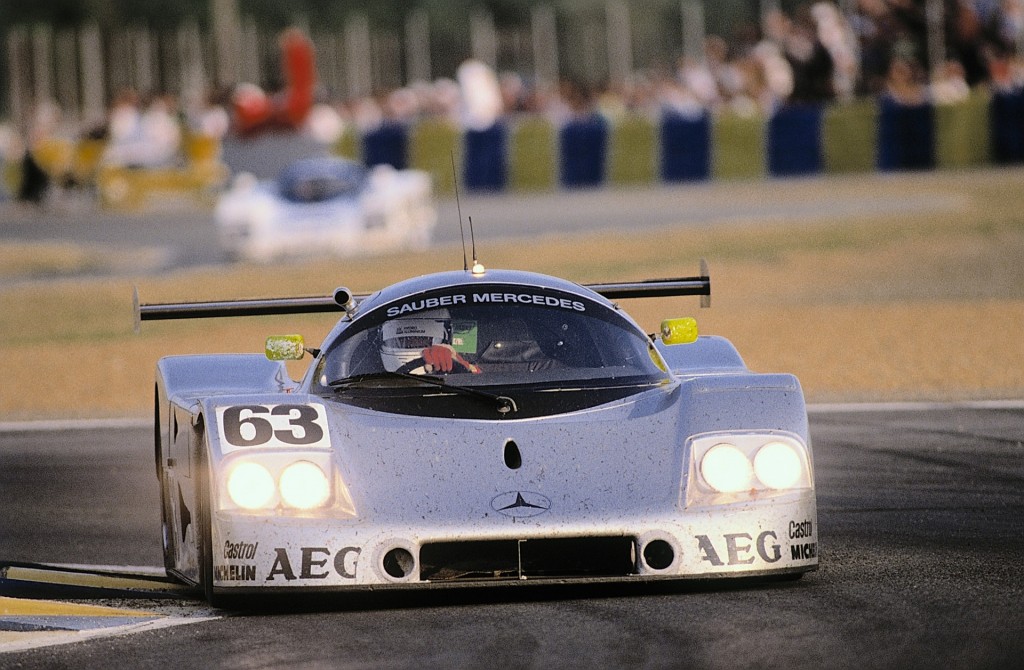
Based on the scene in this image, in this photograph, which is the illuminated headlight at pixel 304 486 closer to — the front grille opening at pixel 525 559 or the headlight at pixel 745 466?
the front grille opening at pixel 525 559

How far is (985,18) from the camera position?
1096 inches

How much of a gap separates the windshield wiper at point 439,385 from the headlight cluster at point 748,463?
2.06 ft

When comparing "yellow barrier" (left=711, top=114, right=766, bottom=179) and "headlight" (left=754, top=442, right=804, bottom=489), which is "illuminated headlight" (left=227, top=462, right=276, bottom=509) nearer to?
"headlight" (left=754, top=442, right=804, bottom=489)

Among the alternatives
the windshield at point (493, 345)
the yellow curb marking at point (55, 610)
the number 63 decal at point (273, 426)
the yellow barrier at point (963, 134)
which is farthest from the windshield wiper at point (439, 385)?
the yellow barrier at point (963, 134)

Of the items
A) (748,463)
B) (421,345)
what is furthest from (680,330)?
(748,463)

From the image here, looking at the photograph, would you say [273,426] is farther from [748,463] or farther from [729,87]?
[729,87]

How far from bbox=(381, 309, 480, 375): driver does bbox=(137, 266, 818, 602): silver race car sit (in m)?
0.02

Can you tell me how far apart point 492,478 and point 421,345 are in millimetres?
1290

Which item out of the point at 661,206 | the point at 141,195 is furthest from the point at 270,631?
the point at 141,195

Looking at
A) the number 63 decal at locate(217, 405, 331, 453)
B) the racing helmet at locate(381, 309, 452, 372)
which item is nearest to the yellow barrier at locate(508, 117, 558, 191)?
the racing helmet at locate(381, 309, 452, 372)

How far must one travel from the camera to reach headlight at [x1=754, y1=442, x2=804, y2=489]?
19.7 feet

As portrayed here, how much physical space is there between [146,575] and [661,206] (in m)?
22.2

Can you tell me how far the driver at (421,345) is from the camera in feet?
23.0

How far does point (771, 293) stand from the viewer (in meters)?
19.7
